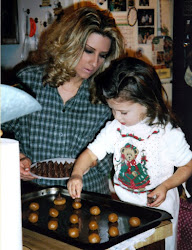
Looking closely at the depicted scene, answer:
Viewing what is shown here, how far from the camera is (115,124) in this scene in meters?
1.83

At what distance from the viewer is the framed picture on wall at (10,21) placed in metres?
3.19

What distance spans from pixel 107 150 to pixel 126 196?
227mm

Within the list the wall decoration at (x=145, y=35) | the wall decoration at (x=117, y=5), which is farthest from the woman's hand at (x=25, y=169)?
the wall decoration at (x=145, y=35)

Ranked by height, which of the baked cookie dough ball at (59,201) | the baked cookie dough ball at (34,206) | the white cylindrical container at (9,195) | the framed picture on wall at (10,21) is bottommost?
the baked cookie dough ball at (59,201)

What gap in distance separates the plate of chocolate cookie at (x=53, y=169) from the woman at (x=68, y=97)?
0.08 metres

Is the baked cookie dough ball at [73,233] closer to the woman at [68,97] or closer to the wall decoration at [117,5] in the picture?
the woman at [68,97]

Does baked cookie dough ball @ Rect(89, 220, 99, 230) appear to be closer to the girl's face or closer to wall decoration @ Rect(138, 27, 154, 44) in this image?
the girl's face

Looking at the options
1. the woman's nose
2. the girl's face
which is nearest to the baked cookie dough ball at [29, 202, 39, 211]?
the girl's face

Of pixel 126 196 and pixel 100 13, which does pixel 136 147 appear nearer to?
pixel 126 196

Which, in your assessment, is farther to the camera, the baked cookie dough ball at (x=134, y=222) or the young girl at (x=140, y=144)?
the young girl at (x=140, y=144)

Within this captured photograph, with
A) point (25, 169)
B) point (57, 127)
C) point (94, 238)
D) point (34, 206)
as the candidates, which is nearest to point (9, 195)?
point (94, 238)

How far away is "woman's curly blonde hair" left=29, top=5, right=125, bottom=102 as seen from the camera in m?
1.85

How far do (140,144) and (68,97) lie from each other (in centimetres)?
48

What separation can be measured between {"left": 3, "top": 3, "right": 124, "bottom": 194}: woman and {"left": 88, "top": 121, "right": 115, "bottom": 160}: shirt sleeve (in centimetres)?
17
